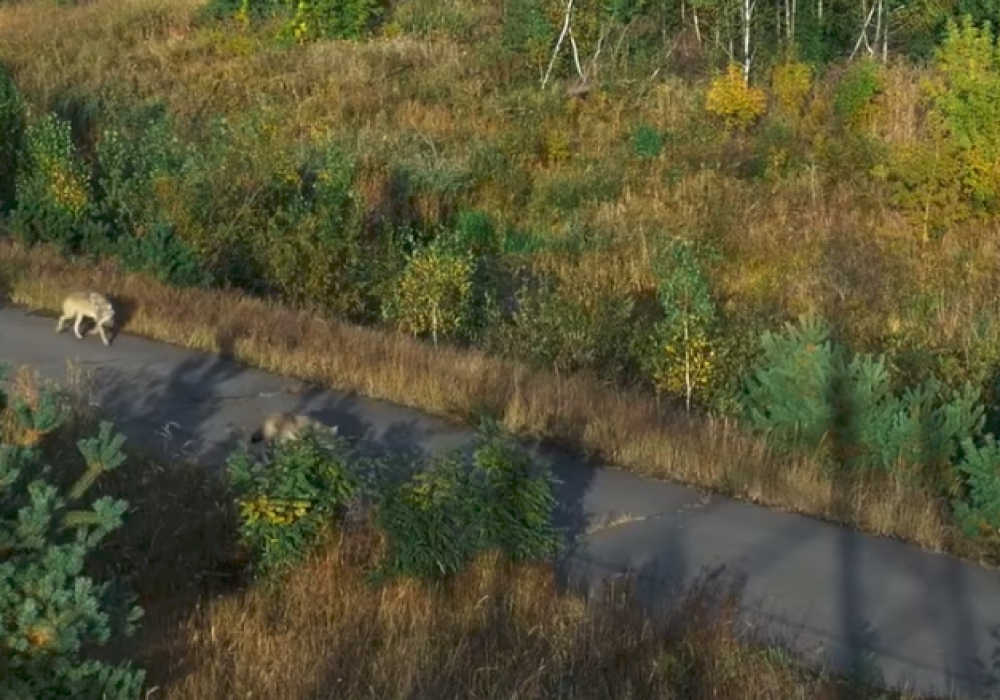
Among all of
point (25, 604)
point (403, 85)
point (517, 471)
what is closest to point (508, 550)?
point (517, 471)

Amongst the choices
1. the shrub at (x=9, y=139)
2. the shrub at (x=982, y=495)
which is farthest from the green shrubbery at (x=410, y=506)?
the shrub at (x=9, y=139)

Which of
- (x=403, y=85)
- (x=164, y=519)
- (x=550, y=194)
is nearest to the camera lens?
(x=164, y=519)

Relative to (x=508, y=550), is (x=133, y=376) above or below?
below

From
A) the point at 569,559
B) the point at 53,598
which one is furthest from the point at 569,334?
the point at 53,598

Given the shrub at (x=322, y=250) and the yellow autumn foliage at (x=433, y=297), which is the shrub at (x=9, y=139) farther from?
the yellow autumn foliage at (x=433, y=297)

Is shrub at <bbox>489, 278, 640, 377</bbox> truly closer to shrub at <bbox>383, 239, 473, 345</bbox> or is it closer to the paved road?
shrub at <bbox>383, 239, 473, 345</bbox>

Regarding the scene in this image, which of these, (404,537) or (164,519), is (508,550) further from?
(164,519)
